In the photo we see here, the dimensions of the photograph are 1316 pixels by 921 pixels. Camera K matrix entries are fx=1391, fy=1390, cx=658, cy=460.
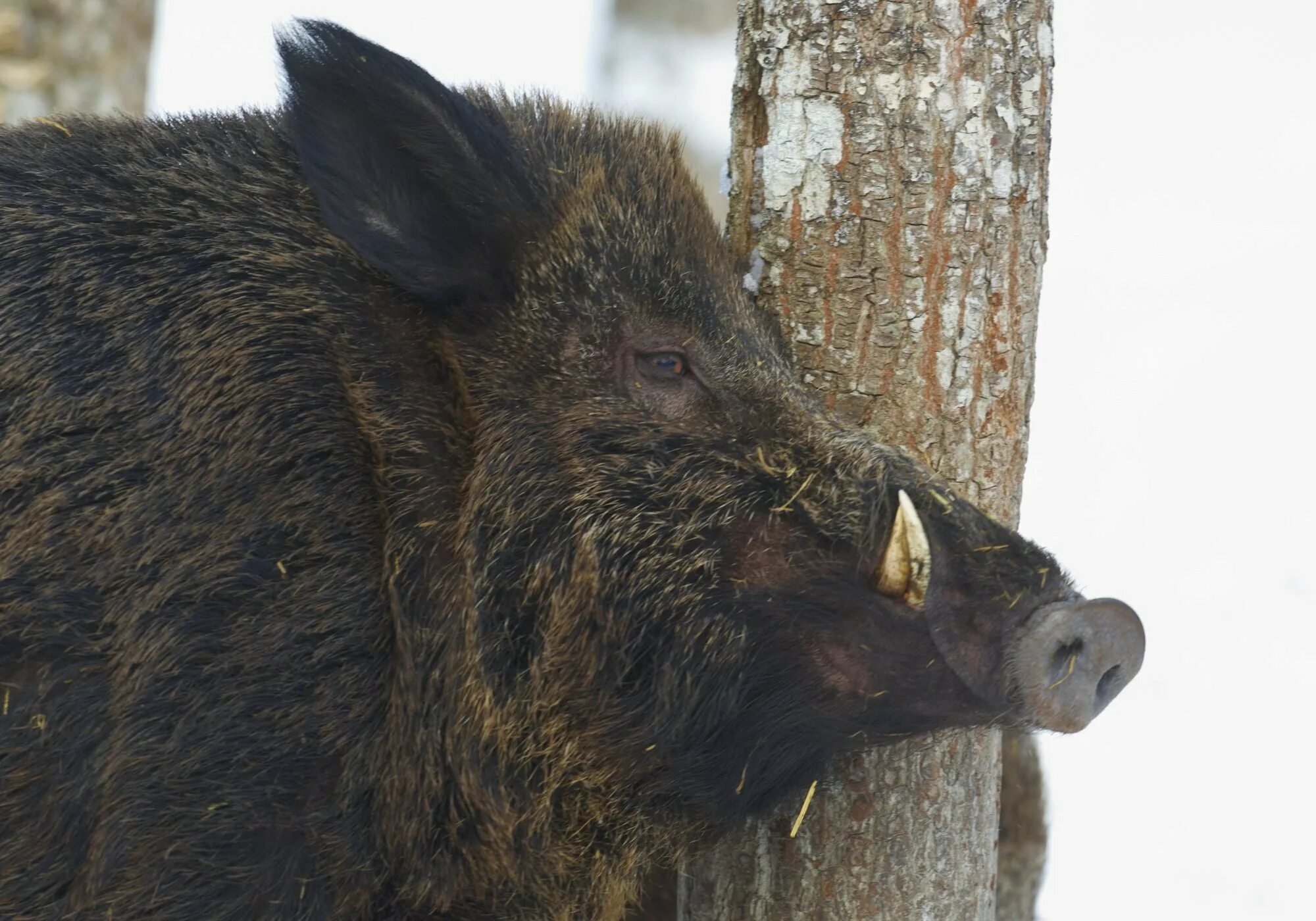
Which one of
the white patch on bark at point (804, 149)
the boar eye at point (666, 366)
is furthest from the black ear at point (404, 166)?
the white patch on bark at point (804, 149)

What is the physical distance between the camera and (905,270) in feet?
11.2

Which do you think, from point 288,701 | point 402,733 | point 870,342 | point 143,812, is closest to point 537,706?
point 402,733

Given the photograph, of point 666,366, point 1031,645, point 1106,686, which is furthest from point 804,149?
point 1106,686

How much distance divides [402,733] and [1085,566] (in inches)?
227

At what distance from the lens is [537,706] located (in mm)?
3371

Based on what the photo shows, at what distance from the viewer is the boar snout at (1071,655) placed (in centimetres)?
292

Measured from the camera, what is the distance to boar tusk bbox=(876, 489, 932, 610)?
9.89 ft

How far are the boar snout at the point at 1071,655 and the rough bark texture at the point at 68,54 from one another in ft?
19.6

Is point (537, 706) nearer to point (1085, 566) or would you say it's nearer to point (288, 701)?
point (288, 701)

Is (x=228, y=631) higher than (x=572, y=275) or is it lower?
lower

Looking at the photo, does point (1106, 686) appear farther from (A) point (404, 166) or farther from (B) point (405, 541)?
(A) point (404, 166)

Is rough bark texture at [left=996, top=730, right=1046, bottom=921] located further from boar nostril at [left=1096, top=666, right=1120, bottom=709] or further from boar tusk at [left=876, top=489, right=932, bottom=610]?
boar tusk at [left=876, top=489, right=932, bottom=610]

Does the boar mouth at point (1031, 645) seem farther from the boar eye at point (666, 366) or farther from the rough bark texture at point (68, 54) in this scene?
the rough bark texture at point (68, 54)

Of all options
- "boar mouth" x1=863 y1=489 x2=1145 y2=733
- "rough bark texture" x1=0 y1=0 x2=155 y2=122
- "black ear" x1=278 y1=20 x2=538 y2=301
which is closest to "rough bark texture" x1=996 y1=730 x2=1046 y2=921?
"boar mouth" x1=863 y1=489 x2=1145 y2=733
